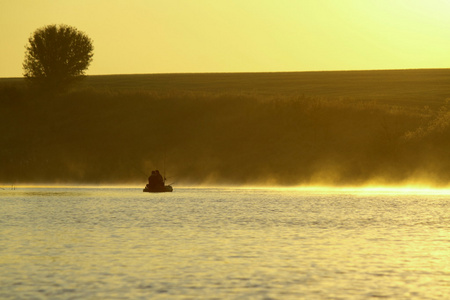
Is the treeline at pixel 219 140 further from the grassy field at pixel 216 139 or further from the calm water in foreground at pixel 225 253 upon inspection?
the calm water in foreground at pixel 225 253

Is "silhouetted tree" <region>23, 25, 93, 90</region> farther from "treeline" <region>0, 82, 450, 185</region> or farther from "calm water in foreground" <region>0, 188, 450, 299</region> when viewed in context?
"calm water in foreground" <region>0, 188, 450, 299</region>

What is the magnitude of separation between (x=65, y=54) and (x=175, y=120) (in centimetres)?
2709

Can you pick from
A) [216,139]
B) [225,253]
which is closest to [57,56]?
[216,139]

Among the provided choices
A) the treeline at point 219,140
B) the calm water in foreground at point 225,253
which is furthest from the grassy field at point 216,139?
the calm water in foreground at point 225,253

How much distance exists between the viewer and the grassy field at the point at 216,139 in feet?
372

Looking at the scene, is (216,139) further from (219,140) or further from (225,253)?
(225,253)

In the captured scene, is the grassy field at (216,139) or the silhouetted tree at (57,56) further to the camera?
the silhouetted tree at (57,56)

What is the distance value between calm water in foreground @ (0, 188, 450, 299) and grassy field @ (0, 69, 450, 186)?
45550mm

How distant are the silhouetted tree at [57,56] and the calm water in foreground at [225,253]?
90.5m

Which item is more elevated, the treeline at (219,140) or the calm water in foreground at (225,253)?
the treeline at (219,140)

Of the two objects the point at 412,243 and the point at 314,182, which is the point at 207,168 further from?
the point at 412,243

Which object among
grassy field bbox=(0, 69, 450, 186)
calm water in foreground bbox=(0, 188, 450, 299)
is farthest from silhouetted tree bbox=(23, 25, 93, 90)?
calm water in foreground bbox=(0, 188, 450, 299)

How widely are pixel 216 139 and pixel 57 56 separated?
39.4 m

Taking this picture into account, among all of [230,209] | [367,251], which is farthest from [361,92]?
[367,251]
